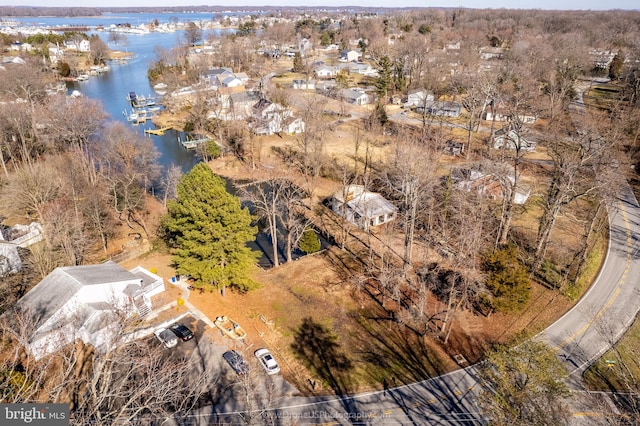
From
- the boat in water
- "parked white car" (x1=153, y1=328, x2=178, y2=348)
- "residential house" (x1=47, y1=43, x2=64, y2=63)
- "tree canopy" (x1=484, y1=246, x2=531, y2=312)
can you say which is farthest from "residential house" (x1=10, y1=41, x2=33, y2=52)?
"tree canopy" (x1=484, y1=246, x2=531, y2=312)

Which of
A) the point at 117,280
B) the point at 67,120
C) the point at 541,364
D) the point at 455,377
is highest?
the point at 67,120

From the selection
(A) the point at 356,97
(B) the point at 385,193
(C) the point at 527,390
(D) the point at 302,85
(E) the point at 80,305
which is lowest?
(B) the point at 385,193

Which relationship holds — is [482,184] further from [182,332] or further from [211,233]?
[182,332]

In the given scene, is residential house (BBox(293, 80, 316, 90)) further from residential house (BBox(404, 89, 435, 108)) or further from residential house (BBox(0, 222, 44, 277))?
residential house (BBox(0, 222, 44, 277))

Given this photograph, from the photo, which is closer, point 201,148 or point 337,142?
point 201,148

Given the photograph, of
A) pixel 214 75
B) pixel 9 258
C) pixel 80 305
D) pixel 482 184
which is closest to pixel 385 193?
pixel 482 184

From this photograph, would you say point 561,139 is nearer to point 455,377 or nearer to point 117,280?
point 455,377

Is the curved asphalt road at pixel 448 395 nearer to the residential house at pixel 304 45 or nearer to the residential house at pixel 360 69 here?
the residential house at pixel 360 69

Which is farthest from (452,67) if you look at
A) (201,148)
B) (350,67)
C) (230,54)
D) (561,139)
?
(201,148)
